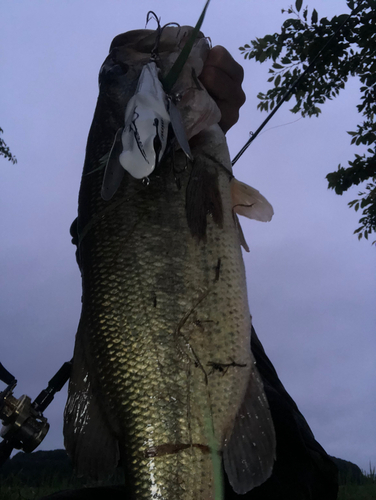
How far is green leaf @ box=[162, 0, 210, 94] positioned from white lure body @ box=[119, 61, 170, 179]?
0.11 metres

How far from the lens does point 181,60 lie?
1786 millimetres

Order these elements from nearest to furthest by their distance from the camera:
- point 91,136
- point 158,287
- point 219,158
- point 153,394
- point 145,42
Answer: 1. point 153,394
2. point 158,287
3. point 219,158
4. point 91,136
5. point 145,42

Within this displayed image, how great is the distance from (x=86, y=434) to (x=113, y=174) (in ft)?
3.24

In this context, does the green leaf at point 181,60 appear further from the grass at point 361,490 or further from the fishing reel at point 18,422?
the grass at point 361,490

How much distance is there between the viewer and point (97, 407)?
1.65 m

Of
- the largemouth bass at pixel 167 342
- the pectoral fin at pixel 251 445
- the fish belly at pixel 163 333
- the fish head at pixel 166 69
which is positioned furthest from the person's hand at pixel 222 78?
the pectoral fin at pixel 251 445

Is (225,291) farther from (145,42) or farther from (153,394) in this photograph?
(145,42)

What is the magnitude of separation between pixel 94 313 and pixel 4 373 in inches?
22.2

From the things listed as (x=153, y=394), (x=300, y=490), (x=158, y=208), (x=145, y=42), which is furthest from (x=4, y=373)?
(x=145, y=42)

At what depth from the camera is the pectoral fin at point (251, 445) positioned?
59.9 inches

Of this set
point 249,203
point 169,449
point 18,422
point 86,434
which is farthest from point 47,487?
point 249,203

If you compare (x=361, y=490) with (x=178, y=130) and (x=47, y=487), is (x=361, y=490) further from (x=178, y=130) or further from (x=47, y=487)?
(x=178, y=130)

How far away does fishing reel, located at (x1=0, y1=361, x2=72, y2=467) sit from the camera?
1.79 meters

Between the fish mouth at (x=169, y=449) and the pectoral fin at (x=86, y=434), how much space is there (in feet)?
0.48
